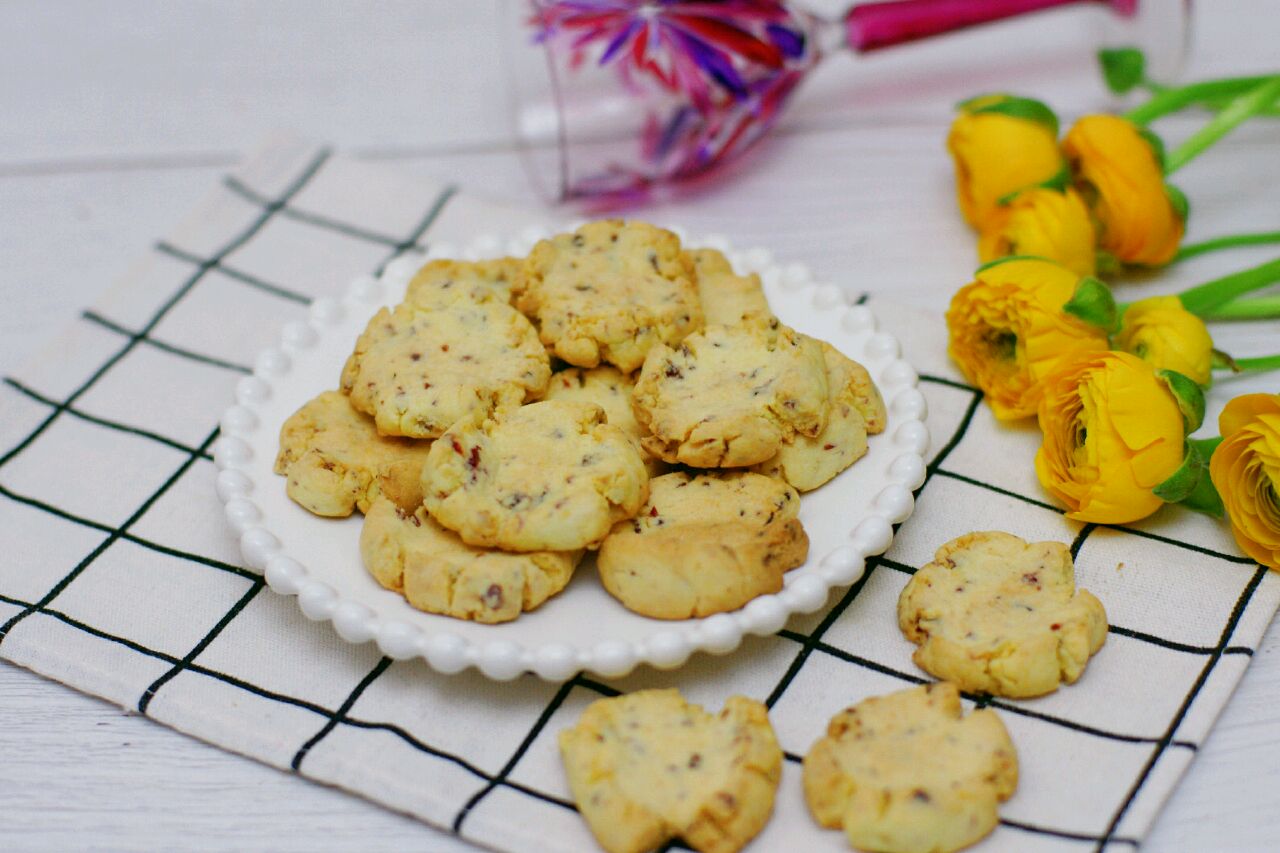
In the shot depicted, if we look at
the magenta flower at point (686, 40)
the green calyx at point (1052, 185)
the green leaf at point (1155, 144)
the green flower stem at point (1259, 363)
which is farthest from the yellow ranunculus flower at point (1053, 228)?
the magenta flower at point (686, 40)

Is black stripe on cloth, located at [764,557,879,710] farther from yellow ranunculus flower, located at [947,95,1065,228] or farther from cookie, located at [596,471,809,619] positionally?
yellow ranunculus flower, located at [947,95,1065,228]

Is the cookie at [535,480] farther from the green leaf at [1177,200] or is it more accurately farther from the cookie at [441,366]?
the green leaf at [1177,200]

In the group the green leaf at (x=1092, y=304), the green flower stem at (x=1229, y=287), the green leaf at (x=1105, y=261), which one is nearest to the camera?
the green leaf at (x=1092, y=304)

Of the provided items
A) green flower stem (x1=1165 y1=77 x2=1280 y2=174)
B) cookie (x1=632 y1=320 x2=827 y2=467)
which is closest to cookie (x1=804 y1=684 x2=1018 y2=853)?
cookie (x1=632 y1=320 x2=827 y2=467)

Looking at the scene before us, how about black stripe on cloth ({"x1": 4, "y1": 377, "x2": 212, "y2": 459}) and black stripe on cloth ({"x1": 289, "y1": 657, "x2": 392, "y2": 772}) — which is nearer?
black stripe on cloth ({"x1": 289, "y1": 657, "x2": 392, "y2": 772})

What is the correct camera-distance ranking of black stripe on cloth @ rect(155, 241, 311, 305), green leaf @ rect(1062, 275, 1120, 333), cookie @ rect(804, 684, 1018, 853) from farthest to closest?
black stripe on cloth @ rect(155, 241, 311, 305) → green leaf @ rect(1062, 275, 1120, 333) → cookie @ rect(804, 684, 1018, 853)

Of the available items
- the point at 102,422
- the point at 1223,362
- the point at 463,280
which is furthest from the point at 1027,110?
the point at 102,422

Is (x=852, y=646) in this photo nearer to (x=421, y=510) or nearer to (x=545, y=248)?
(x=421, y=510)

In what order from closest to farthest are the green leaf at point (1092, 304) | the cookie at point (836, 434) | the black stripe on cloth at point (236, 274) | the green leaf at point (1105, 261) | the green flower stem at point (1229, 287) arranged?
the cookie at point (836, 434)
the green leaf at point (1092, 304)
the green flower stem at point (1229, 287)
the green leaf at point (1105, 261)
the black stripe on cloth at point (236, 274)
